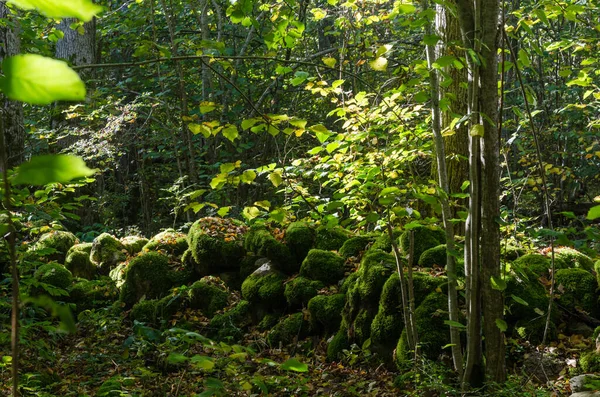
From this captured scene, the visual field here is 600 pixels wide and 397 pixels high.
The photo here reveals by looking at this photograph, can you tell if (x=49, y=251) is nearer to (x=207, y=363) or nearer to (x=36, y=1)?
(x=207, y=363)

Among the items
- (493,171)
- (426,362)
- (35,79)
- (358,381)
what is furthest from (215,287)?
(35,79)

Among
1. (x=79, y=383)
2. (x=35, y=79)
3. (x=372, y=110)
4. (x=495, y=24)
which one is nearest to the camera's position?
(x=35, y=79)

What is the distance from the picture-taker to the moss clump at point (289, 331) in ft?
16.0

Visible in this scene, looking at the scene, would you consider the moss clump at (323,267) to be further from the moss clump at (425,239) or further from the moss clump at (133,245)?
the moss clump at (133,245)

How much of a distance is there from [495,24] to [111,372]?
3.86m

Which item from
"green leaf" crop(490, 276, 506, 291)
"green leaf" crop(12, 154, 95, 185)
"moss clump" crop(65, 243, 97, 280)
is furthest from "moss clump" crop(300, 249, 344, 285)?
"green leaf" crop(12, 154, 95, 185)

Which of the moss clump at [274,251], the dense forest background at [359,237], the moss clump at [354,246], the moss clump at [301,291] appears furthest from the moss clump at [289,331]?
the moss clump at [354,246]

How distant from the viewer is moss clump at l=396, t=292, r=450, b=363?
12.8ft

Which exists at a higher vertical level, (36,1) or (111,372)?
(36,1)

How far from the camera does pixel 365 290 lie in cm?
450

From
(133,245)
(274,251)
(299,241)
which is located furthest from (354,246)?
(133,245)

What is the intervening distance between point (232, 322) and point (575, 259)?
3307mm

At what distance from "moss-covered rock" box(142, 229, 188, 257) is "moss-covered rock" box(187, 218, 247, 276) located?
395mm

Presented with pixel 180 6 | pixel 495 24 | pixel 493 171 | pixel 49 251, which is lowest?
pixel 49 251
